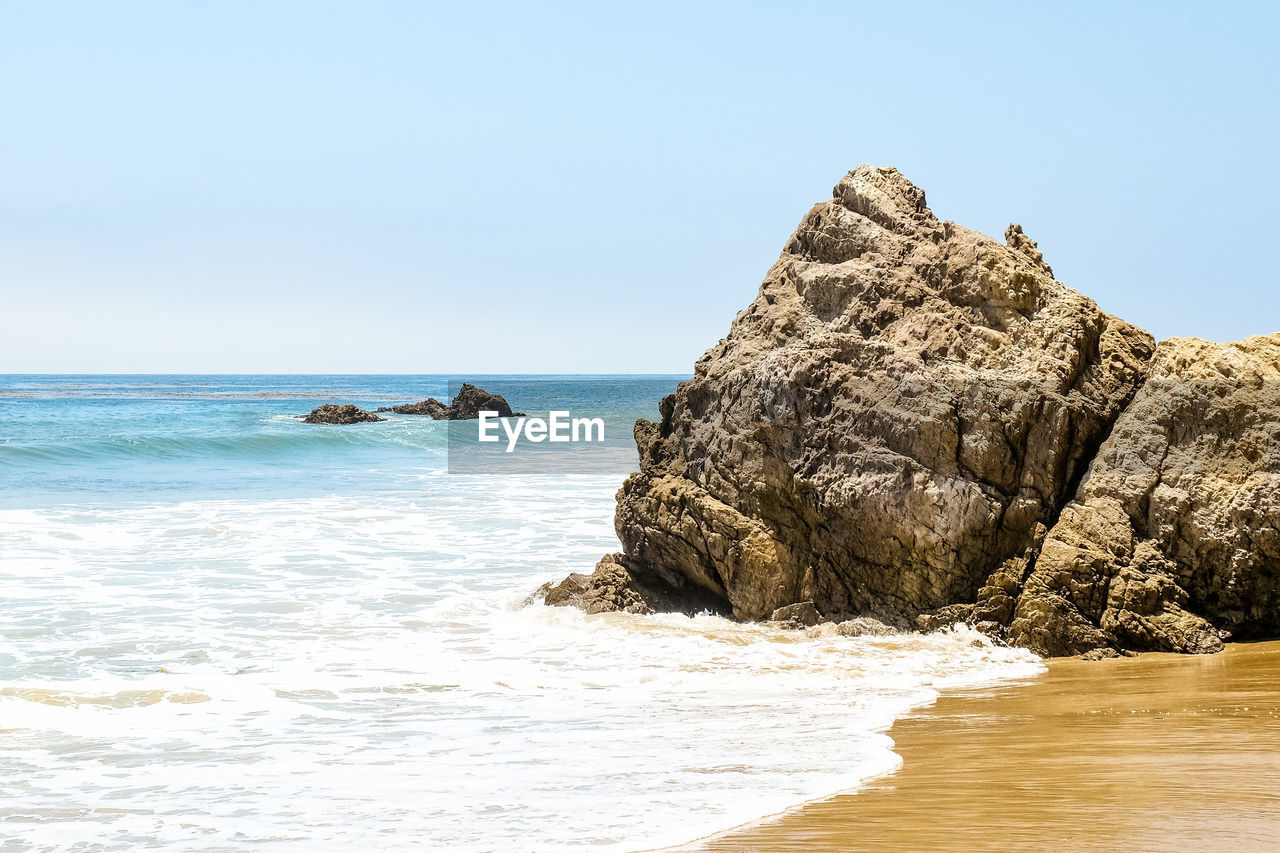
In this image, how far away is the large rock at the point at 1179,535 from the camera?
227 inches

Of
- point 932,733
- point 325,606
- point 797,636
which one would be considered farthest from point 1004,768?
point 325,606

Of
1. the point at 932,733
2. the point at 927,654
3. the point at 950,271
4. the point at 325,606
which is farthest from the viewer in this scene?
the point at 325,606

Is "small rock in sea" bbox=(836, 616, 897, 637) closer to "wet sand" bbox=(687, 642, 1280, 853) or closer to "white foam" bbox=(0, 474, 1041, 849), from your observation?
"white foam" bbox=(0, 474, 1041, 849)

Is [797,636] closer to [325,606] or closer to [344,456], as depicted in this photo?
[325,606]

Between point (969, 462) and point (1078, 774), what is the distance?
2619mm

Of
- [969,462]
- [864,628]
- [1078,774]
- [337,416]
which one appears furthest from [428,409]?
[1078,774]

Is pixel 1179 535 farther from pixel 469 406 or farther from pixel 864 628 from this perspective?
pixel 469 406

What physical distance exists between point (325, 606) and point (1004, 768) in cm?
564

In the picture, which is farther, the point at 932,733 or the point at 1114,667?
the point at 1114,667

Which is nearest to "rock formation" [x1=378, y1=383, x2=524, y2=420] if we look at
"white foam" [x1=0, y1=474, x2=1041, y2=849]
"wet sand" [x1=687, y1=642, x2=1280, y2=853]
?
"white foam" [x1=0, y1=474, x2=1041, y2=849]

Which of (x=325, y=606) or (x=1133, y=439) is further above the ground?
(x=1133, y=439)

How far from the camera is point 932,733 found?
4.56 meters

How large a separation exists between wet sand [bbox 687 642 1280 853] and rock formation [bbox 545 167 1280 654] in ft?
2.15

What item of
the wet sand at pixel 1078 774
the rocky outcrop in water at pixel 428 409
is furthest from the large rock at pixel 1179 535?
the rocky outcrop in water at pixel 428 409
